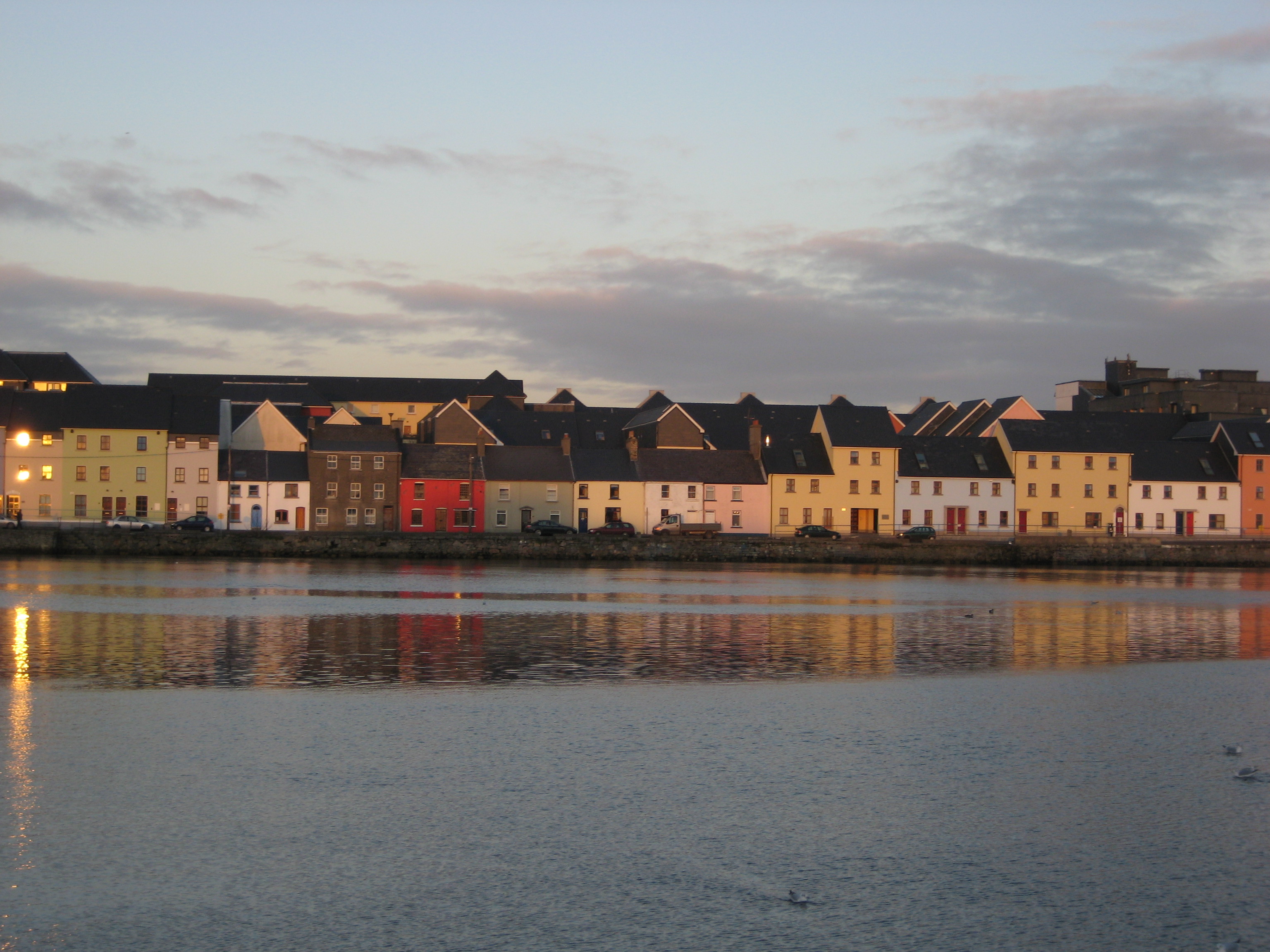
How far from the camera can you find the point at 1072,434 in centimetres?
9762

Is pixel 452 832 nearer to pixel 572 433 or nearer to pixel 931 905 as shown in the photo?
pixel 931 905

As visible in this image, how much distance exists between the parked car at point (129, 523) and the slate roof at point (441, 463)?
1700 centimetres

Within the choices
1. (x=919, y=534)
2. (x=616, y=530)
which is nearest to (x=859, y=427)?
(x=919, y=534)

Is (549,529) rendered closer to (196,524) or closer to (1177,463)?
(196,524)

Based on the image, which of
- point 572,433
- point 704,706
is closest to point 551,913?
point 704,706

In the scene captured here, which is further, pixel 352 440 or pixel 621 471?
pixel 621 471

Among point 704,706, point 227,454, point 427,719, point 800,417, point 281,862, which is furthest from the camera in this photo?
point 800,417

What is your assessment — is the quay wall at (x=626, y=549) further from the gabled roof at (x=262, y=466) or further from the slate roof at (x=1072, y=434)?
the slate roof at (x=1072, y=434)

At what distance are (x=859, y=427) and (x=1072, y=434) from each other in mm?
16490

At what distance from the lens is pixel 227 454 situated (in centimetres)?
8994

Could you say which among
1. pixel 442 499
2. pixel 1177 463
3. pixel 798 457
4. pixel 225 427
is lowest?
pixel 442 499

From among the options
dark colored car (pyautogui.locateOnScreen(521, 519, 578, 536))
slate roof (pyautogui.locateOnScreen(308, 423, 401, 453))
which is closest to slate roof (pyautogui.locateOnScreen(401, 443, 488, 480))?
slate roof (pyautogui.locateOnScreen(308, 423, 401, 453))

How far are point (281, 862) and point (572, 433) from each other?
9460cm

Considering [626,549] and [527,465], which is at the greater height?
[527,465]
